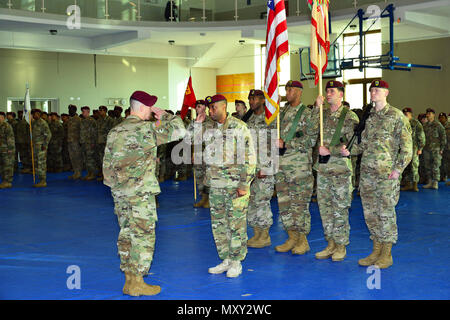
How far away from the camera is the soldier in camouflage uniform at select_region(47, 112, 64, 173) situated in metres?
15.3

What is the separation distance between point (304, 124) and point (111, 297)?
276cm

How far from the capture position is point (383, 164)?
5.21m

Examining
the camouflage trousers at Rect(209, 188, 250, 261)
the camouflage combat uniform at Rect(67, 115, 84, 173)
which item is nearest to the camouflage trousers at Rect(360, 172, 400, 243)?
the camouflage trousers at Rect(209, 188, 250, 261)

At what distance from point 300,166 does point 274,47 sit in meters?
1.44

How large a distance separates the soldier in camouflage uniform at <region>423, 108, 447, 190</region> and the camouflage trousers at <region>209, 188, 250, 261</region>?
24.4 ft

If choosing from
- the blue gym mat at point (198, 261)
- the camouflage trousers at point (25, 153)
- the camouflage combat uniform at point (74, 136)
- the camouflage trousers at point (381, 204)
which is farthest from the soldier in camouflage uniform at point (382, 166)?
the camouflage trousers at point (25, 153)

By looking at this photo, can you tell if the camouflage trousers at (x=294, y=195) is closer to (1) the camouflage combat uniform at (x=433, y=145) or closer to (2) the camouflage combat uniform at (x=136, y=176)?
(2) the camouflage combat uniform at (x=136, y=176)

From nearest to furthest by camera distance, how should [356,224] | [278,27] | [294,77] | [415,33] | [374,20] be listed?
[278,27], [356,224], [374,20], [415,33], [294,77]

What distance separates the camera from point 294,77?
20156mm

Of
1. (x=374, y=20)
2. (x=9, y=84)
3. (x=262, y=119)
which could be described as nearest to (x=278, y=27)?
(x=262, y=119)

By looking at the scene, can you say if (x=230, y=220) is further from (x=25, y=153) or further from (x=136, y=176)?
(x=25, y=153)

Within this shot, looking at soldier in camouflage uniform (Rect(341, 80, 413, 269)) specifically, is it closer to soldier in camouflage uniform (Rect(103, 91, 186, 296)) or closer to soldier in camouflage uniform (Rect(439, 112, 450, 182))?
soldier in camouflage uniform (Rect(103, 91, 186, 296))
